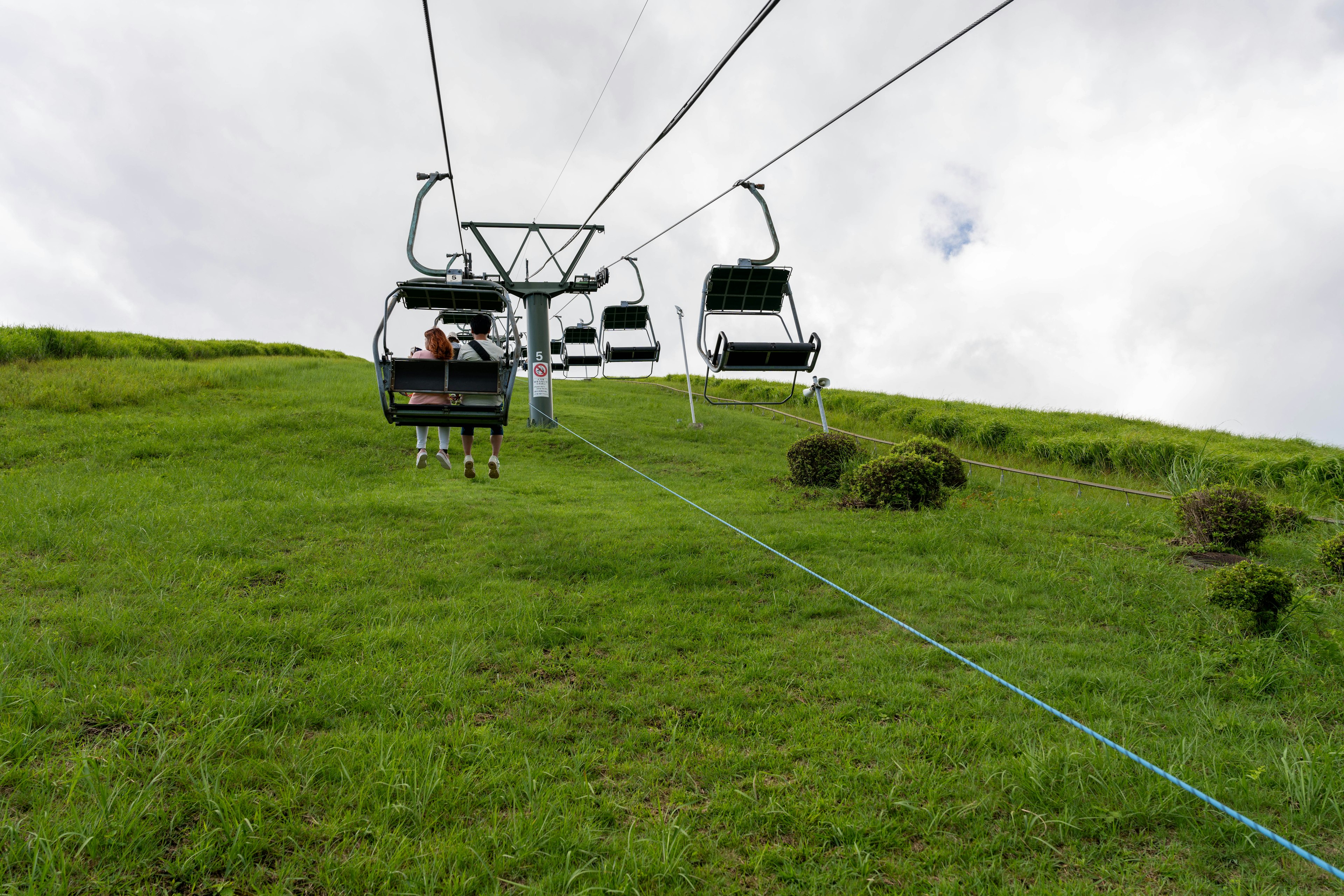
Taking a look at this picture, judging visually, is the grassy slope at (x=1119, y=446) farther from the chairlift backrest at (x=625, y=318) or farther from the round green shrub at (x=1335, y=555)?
the chairlift backrest at (x=625, y=318)

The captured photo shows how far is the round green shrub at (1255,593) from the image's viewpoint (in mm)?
5129

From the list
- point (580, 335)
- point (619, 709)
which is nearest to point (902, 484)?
point (619, 709)

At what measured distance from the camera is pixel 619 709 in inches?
157

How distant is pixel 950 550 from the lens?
7492 millimetres

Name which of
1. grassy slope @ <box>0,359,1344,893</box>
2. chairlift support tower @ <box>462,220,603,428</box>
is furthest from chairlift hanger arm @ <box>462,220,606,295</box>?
grassy slope @ <box>0,359,1344,893</box>

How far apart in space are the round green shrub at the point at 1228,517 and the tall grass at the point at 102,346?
Answer: 23611 mm

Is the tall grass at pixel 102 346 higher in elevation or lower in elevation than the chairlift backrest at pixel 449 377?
higher

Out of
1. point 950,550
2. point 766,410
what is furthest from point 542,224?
point 950,550

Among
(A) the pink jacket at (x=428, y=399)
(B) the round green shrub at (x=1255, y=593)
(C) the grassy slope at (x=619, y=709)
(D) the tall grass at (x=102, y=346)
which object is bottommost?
(C) the grassy slope at (x=619, y=709)

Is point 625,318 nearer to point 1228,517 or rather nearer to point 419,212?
point 419,212

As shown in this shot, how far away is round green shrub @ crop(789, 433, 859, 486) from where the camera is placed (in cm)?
Result: 1130

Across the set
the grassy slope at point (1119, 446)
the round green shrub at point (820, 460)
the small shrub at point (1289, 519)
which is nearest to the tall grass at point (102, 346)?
the round green shrub at point (820, 460)

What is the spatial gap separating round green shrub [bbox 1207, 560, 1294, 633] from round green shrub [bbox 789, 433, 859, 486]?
6089mm

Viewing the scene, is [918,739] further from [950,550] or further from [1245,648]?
Answer: [950,550]
